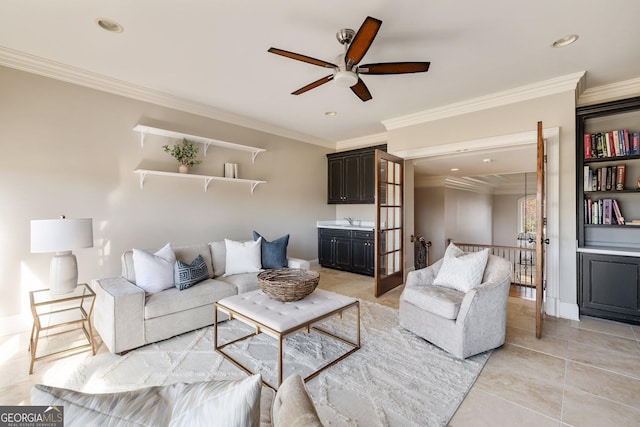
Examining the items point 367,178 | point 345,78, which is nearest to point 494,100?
point 367,178

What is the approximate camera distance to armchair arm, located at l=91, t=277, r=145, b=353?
2.46 m

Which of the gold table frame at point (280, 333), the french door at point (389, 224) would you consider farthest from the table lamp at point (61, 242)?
the french door at point (389, 224)

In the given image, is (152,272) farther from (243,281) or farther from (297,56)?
(297,56)

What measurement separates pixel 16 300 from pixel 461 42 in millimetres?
4988

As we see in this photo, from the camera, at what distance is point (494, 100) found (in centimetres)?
377

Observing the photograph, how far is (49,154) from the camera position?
3.03 meters

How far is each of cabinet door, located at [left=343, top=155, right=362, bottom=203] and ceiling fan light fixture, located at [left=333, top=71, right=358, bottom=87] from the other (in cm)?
322

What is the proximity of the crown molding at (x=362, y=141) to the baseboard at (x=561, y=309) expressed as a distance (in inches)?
141

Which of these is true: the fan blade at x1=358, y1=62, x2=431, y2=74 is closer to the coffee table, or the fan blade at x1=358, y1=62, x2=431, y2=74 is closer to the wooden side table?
the coffee table

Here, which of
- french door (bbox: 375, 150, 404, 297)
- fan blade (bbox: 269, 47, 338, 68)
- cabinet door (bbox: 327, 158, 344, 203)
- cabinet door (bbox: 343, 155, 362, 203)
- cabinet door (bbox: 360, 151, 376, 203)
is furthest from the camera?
cabinet door (bbox: 327, 158, 344, 203)

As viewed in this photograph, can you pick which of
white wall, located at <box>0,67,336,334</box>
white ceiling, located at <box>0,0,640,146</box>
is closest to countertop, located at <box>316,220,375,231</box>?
white wall, located at <box>0,67,336,334</box>

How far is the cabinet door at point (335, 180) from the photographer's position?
5.95 m

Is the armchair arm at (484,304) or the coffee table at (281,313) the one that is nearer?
the coffee table at (281,313)

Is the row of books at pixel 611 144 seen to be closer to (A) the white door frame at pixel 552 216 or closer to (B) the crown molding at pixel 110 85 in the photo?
(A) the white door frame at pixel 552 216
